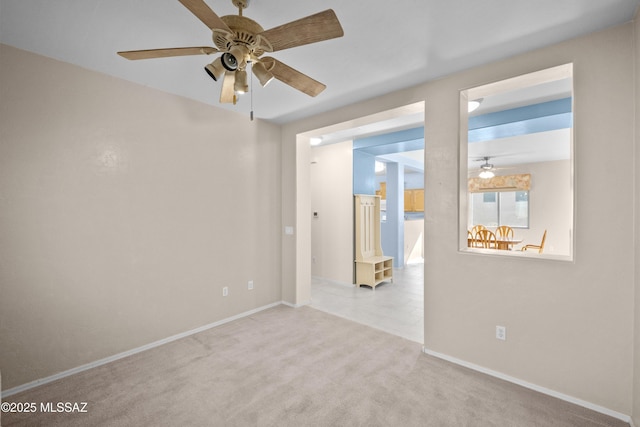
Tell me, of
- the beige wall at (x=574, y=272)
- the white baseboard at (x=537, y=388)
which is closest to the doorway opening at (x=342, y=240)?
the white baseboard at (x=537, y=388)

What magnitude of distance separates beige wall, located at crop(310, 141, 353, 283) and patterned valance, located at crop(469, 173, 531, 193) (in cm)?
501

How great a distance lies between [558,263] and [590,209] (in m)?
0.41

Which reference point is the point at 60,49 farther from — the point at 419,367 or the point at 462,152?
the point at 419,367

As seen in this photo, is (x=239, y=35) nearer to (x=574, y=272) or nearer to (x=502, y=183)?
(x=574, y=272)

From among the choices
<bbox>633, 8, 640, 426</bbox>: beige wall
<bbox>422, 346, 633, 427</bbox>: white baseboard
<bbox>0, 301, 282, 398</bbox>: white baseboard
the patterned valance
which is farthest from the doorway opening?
the patterned valance

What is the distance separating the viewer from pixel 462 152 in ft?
8.11

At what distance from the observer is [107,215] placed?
98.3 inches

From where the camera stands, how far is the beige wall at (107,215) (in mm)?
2094

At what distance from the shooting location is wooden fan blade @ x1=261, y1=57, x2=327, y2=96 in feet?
5.34

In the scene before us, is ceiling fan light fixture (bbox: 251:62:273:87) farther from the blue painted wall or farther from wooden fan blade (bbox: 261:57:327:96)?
the blue painted wall

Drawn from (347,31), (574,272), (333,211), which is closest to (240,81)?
(347,31)

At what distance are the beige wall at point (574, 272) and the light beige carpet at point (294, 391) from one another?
8.1 inches

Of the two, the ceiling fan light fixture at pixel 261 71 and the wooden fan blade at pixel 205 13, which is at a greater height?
the wooden fan blade at pixel 205 13

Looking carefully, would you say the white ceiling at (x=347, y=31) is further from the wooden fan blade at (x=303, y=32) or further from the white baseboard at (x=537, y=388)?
the white baseboard at (x=537, y=388)
